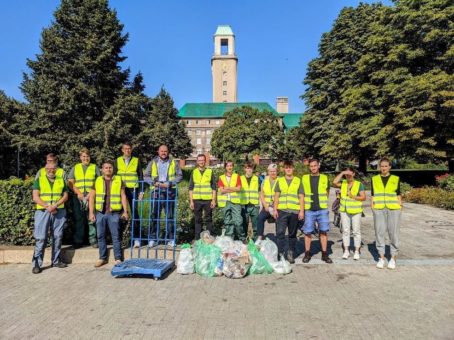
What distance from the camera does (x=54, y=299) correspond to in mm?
Result: 5371

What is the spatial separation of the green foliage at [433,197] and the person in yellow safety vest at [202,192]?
12.5 m

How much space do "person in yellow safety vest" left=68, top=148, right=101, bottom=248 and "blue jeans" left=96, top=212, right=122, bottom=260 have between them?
0.53 meters

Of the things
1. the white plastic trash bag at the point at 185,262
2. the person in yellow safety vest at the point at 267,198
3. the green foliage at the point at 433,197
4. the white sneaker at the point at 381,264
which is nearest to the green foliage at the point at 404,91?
the green foliage at the point at 433,197

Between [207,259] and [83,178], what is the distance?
119 inches

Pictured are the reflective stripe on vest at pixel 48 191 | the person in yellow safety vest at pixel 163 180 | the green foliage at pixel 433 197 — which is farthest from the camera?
the green foliage at pixel 433 197

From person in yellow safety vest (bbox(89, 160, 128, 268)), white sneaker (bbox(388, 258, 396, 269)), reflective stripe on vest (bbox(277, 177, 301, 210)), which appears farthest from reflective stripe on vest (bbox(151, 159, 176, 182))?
white sneaker (bbox(388, 258, 396, 269))

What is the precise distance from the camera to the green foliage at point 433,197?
631 inches

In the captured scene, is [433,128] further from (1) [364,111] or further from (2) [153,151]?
→ (2) [153,151]

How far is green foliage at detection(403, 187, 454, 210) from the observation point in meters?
16.0

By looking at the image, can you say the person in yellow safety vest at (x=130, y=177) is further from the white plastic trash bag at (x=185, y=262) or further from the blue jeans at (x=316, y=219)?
the blue jeans at (x=316, y=219)

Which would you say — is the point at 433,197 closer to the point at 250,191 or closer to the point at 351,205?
the point at 351,205

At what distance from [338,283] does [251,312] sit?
6.21 feet

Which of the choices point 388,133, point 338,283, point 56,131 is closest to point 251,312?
point 338,283

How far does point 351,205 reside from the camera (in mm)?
7484
